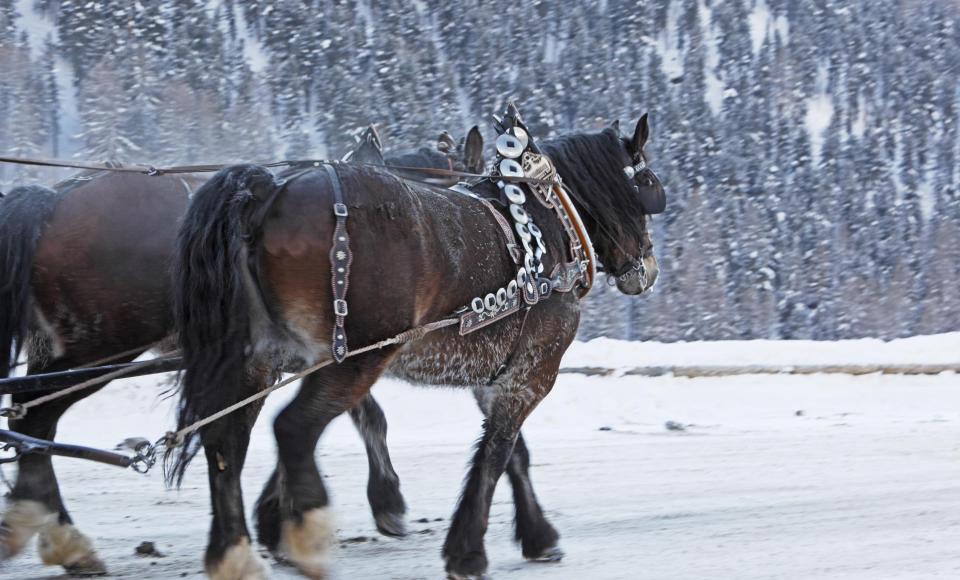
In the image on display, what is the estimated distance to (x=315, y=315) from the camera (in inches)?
164

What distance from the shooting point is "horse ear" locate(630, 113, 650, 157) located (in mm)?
6066

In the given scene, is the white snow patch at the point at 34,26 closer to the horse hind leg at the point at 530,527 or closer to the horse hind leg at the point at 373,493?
the horse hind leg at the point at 373,493

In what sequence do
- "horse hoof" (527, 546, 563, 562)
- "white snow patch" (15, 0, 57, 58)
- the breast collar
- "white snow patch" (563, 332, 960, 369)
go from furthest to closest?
"white snow patch" (15, 0, 57, 58), "white snow patch" (563, 332, 960, 369), "horse hoof" (527, 546, 563, 562), the breast collar

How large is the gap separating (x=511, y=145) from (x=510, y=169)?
0.54 ft

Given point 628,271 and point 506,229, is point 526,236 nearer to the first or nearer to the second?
point 506,229

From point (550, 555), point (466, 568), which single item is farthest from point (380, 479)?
point (466, 568)

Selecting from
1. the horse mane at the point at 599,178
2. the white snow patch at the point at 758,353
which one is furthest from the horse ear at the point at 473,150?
the white snow patch at the point at 758,353

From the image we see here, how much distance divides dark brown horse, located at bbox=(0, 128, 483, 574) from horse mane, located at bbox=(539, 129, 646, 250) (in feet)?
6.77

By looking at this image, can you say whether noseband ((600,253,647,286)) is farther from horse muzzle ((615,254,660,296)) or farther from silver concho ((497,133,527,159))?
silver concho ((497,133,527,159))

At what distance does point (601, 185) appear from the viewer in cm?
597

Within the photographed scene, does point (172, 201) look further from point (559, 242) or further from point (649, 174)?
point (649, 174)

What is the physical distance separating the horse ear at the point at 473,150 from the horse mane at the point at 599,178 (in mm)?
991

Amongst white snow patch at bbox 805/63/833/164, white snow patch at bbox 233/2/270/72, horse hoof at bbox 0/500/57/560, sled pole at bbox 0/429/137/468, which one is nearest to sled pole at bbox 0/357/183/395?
sled pole at bbox 0/429/137/468

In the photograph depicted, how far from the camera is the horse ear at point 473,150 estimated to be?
696 cm
